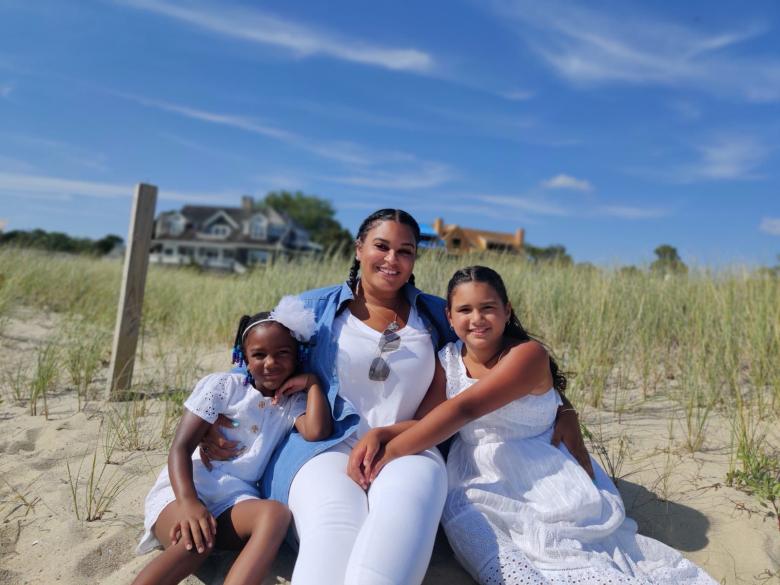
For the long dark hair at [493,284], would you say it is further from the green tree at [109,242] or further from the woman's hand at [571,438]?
the green tree at [109,242]

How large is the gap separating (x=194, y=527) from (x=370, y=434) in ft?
2.31

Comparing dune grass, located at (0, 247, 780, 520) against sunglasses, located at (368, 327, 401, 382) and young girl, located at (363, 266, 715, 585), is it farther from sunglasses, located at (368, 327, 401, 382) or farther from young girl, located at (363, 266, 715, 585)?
sunglasses, located at (368, 327, 401, 382)

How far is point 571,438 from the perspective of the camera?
8.55ft

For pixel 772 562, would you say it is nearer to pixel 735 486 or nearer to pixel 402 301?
pixel 735 486

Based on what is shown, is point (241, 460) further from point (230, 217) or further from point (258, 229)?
point (230, 217)

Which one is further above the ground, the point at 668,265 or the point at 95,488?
the point at 668,265

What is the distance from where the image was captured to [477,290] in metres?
2.50

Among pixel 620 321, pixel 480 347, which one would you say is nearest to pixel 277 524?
pixel 480 347

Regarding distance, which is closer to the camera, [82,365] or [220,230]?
[82,365]

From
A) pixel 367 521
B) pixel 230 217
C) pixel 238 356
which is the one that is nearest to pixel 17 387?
pixel 238 356

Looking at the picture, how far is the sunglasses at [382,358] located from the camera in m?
2.60

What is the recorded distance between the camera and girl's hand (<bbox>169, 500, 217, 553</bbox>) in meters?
2.13

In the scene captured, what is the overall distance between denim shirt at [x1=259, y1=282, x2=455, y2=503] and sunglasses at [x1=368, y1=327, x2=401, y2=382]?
41mm

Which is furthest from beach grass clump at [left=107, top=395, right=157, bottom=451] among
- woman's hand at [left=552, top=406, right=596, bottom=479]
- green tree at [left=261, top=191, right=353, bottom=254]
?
green tree at [left=261, top=191, right=353, bottom=254]
